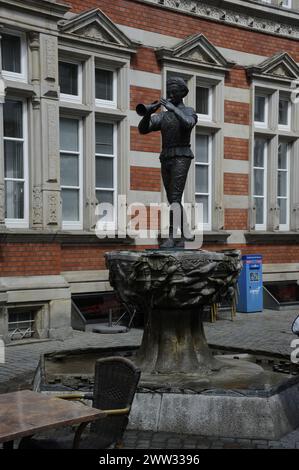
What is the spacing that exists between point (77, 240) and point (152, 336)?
5.60 m

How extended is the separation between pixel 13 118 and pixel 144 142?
316cm

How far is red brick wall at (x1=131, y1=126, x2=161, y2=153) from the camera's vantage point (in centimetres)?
1372

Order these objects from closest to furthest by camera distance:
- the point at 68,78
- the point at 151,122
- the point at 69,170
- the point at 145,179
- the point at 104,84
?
the point at 151,122 → the point at 68,78 → the point at 69,170 → the point at 104,84 → the point at 145,179

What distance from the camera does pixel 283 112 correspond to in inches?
667

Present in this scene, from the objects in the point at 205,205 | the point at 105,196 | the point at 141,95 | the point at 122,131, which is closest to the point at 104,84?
the point at 141,95

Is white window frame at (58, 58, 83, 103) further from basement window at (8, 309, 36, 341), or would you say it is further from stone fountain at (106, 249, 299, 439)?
stone fountain at (106, 249, 299, 439)

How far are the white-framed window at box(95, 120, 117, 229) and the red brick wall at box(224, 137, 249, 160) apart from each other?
3188mm

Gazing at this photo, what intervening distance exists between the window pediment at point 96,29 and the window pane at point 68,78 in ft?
2.08

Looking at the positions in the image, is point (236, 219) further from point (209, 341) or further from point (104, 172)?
point (209, 341)
